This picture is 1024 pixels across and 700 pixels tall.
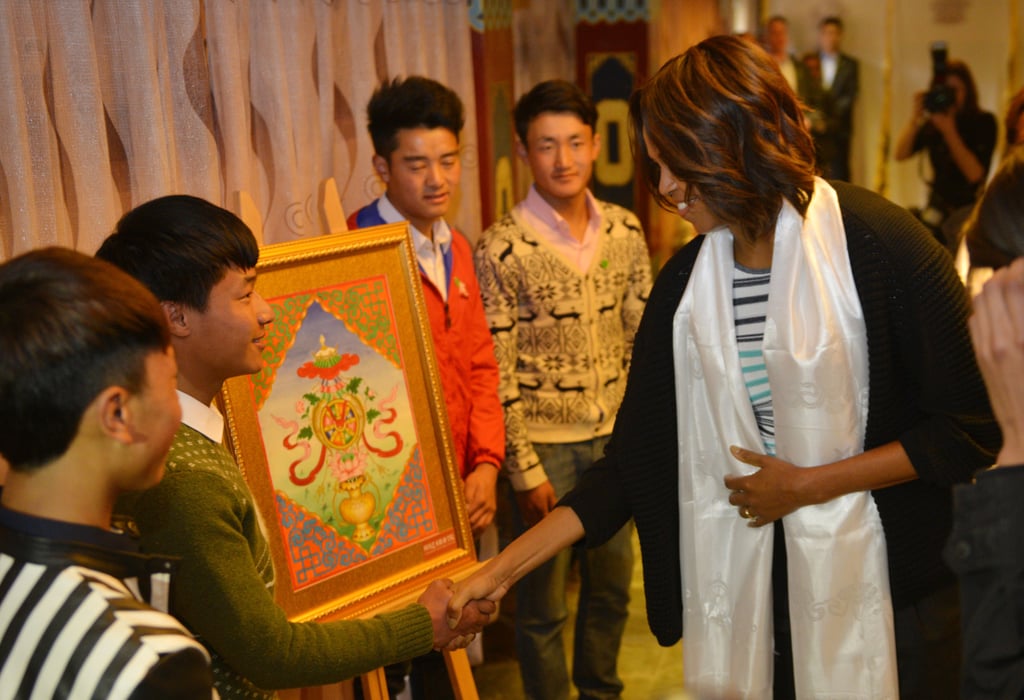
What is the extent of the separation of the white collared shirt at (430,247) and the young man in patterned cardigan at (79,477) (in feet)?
5.42

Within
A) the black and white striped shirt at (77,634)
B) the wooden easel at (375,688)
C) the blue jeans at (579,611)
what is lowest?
the blue jeans at (579,611)

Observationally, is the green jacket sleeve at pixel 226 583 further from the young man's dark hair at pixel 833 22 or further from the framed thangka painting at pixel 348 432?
the young man's dark hair at pixel 833 22

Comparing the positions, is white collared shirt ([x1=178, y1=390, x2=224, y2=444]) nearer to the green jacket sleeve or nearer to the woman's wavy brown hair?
the green jacket sleeve

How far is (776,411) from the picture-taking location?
187 cm

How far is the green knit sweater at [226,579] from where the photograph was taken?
146cm

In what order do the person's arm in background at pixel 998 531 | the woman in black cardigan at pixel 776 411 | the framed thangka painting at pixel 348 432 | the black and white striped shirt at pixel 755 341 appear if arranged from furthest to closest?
the framed thangka painting at pixel 348 432 < the black and white striped shirt at pixel 755 341 < the woman in black cardigan at pixel 776 411 < the person's arm in background at pixel 998 531

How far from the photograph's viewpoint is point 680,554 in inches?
79.8

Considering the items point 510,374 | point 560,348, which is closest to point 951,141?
point 560,348

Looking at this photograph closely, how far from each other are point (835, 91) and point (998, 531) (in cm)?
542

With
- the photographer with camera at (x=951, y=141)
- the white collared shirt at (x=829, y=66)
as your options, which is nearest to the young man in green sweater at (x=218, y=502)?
the photographer with camera at (x=951, y=141)

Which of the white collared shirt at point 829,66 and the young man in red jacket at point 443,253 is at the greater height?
the white collared shirt at point 829,66

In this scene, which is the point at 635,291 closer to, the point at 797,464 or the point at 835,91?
the point at 797,464

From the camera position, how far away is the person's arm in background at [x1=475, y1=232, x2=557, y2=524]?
9.96 ft

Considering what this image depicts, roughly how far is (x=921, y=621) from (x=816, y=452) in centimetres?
36
